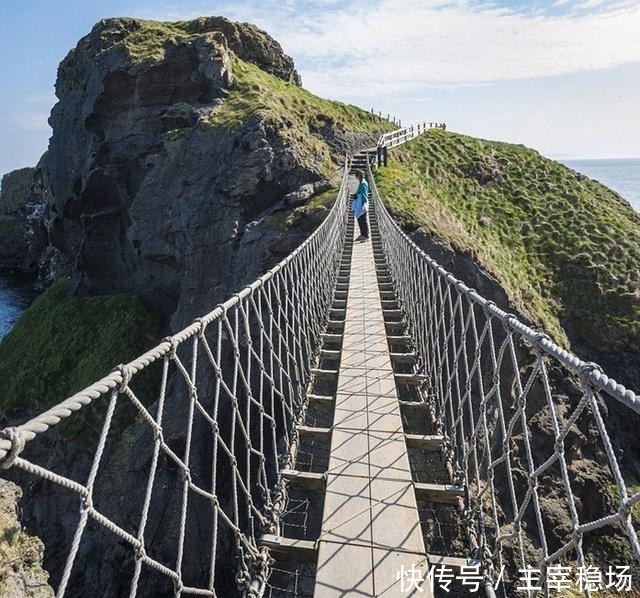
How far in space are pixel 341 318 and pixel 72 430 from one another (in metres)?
10.1

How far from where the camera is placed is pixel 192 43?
17750mm

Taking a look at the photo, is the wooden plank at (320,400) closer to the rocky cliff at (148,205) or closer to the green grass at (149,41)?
the rocky cliff at (148,205)

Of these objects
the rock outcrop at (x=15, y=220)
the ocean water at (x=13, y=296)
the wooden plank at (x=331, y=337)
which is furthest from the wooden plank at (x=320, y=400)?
the rock outcrop at (x=15, y=220)

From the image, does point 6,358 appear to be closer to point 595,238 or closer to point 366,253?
point 366,253

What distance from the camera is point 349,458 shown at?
345 centimetres

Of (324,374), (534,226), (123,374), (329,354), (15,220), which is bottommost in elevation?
(324,374)

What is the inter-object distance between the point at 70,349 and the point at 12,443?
17.8 meters

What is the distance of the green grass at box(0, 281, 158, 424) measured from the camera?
15.7 metres

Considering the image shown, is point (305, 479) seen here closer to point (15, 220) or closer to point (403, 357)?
point (403, 357)

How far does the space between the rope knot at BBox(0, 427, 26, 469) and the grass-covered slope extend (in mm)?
12067

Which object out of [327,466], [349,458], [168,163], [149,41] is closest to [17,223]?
[149,41]

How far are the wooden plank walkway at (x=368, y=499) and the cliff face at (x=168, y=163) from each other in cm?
735

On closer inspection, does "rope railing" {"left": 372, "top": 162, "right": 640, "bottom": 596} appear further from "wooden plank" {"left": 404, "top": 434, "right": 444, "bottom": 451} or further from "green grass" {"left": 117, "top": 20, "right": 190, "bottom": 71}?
"green grass" {"left": 117, "top": 20, "right": 190, "bottom": 71}

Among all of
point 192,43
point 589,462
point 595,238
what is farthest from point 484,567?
point 192,43
